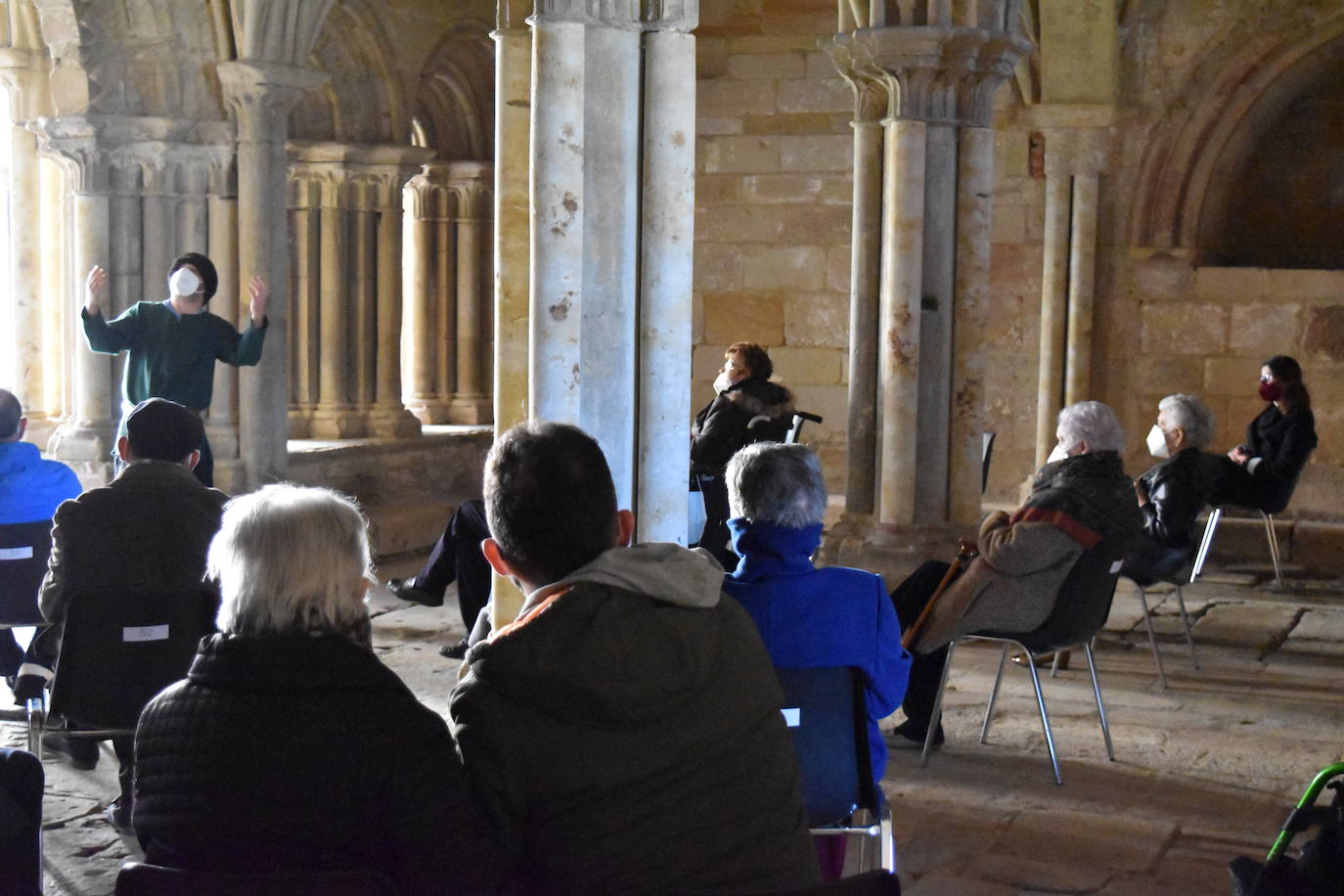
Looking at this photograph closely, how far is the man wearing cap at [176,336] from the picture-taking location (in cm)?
563

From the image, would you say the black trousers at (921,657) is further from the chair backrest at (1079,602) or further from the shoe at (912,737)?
the chair backrest at (1079,602)

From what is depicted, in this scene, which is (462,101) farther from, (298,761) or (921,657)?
(298,761)

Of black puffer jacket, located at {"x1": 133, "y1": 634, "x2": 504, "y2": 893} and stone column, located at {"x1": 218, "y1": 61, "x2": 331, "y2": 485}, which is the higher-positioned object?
stone column, located at {"x1": 218, "y1": 61, "x2": 331, "y2": 485}

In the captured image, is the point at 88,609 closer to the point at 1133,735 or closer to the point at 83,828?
the point at 83,828

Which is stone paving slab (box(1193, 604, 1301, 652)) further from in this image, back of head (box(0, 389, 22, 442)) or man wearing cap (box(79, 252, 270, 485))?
back of head (box(0, 389, 22, 442))

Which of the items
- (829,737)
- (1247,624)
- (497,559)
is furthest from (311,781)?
(1247,624)

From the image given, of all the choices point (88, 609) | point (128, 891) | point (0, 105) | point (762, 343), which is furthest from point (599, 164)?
point (0, 105)

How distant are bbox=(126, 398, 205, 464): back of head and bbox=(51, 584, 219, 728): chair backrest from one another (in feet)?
1.34

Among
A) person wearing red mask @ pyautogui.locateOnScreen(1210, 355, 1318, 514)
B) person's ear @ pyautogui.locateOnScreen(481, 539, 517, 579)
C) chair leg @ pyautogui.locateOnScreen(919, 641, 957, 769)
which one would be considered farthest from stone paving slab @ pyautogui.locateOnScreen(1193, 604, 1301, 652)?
person's ear @ pyautogui.locateOnScreen(481, 539, 517, 579)

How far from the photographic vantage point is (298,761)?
179cm

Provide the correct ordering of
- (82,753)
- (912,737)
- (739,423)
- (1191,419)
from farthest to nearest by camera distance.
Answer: (739,423), (1191,419), (912,737), (82,753)

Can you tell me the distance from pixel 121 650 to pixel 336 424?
19.0 ft

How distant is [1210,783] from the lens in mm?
4234

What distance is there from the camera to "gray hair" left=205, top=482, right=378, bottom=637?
187 centimetres
